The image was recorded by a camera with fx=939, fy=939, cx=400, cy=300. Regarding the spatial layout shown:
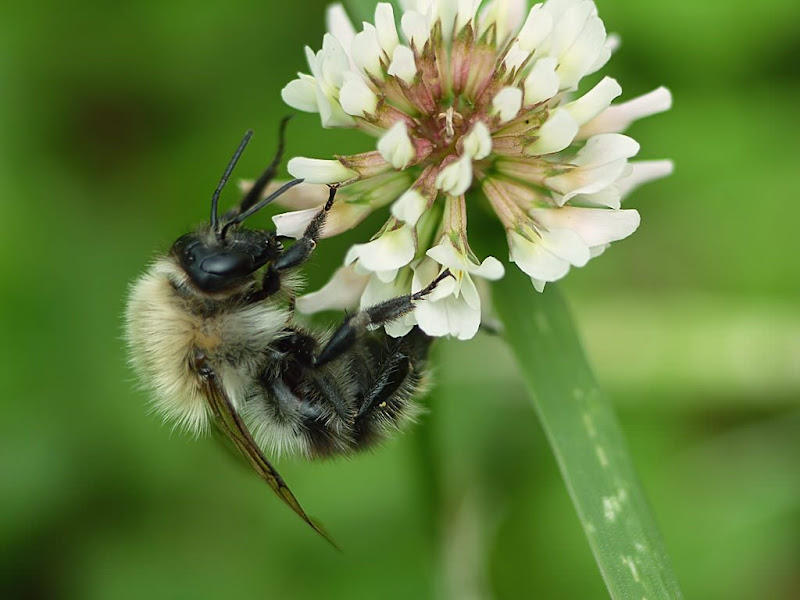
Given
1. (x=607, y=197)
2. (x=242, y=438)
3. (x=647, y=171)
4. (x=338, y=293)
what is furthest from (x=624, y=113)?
(x=242, y=438)

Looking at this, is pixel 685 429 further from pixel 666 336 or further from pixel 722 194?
pixel 722 194

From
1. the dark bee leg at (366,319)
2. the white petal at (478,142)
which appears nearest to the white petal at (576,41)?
the white petal at (478,142)

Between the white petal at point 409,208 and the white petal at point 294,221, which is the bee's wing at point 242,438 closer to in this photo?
the white petal at point 294,221

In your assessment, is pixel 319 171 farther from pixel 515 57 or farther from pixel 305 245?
pixel 515 57

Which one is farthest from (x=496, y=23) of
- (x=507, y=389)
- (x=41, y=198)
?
(x=41, y=198)

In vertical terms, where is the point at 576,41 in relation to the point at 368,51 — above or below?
below
